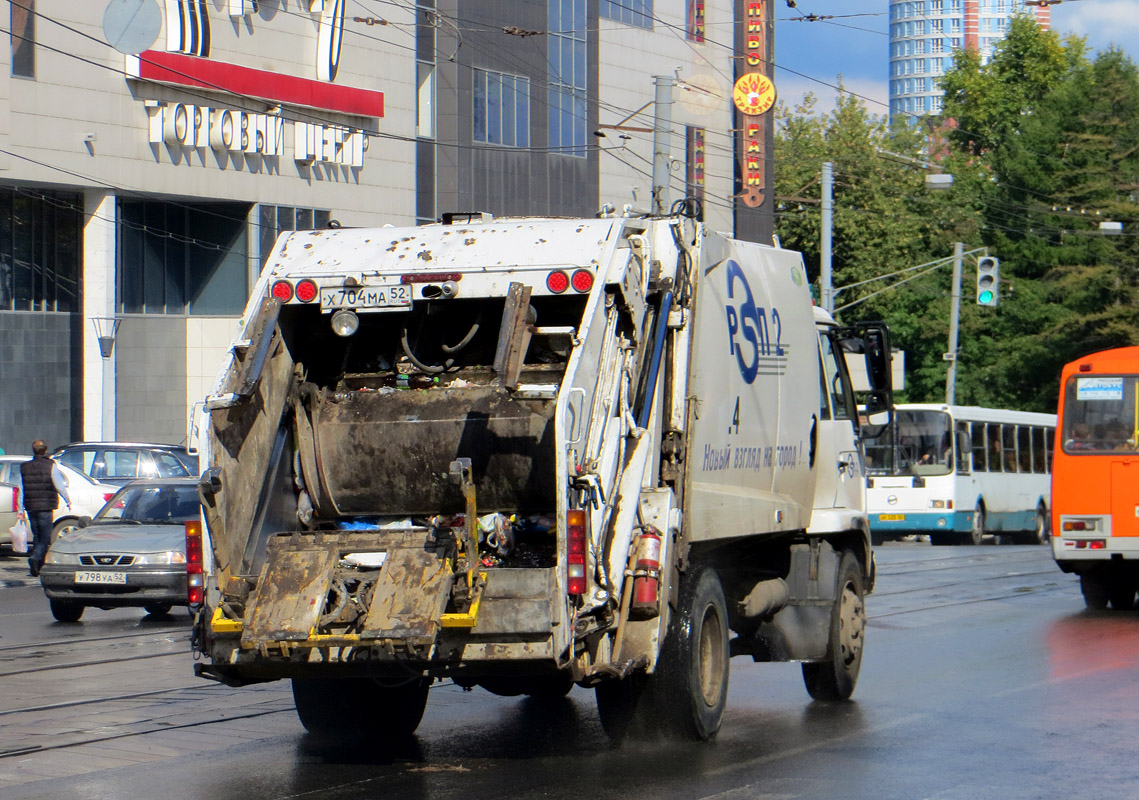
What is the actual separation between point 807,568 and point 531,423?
2.93m

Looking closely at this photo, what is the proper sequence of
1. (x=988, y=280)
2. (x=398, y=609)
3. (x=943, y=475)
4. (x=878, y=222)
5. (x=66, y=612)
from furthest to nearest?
(x=878, y=222) → (x=988, y=280) → (x=943, y=475) → (x=66, y=612) → (x=398, y=609)

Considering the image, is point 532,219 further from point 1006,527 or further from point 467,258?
point 1006,527

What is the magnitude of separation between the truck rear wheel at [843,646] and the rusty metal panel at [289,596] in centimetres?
388

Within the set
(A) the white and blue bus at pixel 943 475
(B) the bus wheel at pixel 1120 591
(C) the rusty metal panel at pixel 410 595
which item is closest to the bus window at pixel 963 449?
(A) the white and blue bus at pixel 943 475

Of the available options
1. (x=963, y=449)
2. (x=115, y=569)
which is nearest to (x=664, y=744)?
(x=115, y=569)

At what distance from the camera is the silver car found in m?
15.8

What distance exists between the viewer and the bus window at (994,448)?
34.8 meters

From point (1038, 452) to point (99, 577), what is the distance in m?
26.8

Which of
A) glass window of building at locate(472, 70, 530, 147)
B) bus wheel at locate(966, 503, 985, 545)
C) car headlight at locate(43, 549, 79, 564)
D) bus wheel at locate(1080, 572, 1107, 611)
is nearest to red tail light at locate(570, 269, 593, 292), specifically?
car headlight at locate(43, 549, 79, 564)

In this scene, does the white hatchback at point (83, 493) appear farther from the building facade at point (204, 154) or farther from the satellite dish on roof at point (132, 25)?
the satellite dish on roof at point (132, 25)

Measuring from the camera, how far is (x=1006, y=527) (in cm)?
3575

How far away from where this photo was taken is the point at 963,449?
33.4 m

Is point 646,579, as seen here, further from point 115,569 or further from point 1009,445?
point 1009,445

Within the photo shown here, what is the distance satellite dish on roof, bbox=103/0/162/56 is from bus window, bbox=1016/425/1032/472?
65.9 feet
